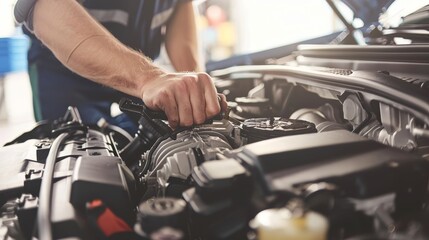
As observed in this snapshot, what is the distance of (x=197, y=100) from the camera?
0.90 m

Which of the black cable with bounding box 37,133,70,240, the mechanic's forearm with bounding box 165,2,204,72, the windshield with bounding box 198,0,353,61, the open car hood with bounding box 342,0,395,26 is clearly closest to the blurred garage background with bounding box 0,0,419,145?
the windshield with bounding box 198,0,353,61

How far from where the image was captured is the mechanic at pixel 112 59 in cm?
91

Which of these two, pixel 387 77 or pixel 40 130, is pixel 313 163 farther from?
pixel 40 130

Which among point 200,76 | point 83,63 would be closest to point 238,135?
point 200,76

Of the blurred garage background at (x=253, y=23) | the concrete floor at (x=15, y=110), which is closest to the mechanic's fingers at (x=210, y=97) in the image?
the concrete floor at (x=15, y=110)

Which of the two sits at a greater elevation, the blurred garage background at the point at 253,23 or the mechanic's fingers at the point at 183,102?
the mechanic's fingers at the point at 183,102

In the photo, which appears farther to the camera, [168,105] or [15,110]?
[15,110]

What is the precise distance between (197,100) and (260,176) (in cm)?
35

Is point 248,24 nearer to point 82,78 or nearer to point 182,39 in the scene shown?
point 182,39

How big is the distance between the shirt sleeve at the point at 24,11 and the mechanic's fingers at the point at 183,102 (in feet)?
2.31

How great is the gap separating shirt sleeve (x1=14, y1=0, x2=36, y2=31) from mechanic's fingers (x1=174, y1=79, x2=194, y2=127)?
0.70m

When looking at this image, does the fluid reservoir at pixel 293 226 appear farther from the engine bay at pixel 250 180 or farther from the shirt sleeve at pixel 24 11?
the shirt sleeve at pixel 24 11

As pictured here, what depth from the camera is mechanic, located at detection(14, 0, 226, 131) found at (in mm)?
909

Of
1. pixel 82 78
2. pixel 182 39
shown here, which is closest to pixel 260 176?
pixel 82 78
